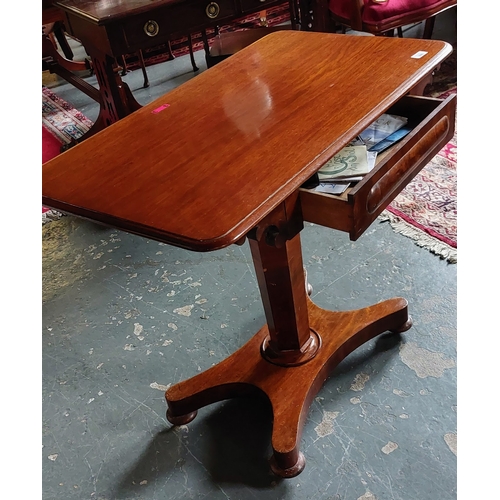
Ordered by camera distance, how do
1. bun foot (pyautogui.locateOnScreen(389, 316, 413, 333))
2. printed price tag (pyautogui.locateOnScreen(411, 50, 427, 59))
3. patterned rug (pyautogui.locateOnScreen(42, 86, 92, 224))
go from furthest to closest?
patterned rug (pyautogui.locateOnScreen(42, 86, 92, 224)) → bun foot (pyautogui.locateOnScreen(389, 316, 413, 333)) → printed price tag (pyautogui.locateOnScreen(411, 50, 427, 59))

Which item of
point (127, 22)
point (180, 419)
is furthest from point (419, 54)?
point (127, 22)

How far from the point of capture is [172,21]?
6.55 feet

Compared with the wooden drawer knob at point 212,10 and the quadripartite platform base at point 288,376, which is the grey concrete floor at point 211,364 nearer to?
the quadripartite platform base at point 288,376

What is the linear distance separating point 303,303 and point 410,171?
42 cm

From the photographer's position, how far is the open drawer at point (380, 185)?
94cm

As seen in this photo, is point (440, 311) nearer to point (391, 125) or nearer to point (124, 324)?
point (391, 125)

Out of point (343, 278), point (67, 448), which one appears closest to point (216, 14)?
point (343, 278)

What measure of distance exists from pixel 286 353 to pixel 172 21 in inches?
50.8

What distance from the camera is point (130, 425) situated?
1426 millimetres

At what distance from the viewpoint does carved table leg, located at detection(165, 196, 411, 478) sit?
1227 mm

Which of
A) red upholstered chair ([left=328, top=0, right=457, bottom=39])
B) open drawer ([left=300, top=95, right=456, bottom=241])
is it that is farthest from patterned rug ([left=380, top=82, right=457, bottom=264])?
open drawer ([left=300, top=95, right=456, bottom=241])

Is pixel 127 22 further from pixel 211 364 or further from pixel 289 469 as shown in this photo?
pixel 289 469

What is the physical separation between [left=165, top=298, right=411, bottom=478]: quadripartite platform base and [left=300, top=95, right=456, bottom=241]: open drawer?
496 mm

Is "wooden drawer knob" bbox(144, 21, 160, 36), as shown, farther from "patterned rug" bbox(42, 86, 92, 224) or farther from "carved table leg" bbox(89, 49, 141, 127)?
"patterned rug" bbox(42, 86, 92, 224)
